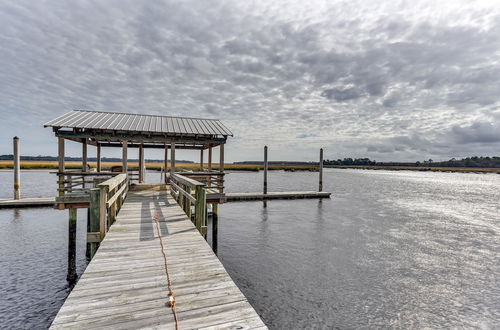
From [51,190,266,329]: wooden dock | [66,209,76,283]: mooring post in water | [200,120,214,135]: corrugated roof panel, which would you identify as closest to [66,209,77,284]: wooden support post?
[66,209,76,283]: mooring post in water

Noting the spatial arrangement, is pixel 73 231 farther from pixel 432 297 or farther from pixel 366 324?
pixel 432 297

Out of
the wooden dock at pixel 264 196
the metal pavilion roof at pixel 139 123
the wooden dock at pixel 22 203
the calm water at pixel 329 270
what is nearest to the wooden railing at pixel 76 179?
the metal pavilion roof at pixel 139 123

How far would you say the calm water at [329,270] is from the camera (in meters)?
7.11

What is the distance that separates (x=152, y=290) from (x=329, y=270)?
26.8 feet

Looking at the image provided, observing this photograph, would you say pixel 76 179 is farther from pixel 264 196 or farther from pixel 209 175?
pixel 264 196

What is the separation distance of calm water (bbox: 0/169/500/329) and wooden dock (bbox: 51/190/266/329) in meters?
3.36

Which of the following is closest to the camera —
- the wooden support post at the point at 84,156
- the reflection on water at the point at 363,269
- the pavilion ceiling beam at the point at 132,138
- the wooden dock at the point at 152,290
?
the wooden dock at the point at 152,290

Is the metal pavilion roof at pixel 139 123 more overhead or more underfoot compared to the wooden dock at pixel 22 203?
more overhead

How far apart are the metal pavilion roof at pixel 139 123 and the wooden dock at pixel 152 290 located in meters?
7.29

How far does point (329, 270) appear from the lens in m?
10.1

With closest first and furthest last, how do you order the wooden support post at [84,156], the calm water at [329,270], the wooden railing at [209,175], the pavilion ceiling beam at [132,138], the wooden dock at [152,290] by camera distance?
Answer: 1. the wooden dock at [152,290]
2. the calm water at [329,270]
3. the pavilion ceiling beam at [132,138]
4. the wooden railing at [209,175]
5. the wooden support post at [84,156]

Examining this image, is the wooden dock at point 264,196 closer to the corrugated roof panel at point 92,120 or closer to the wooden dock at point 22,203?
the corrugated roof panel at point 92,120

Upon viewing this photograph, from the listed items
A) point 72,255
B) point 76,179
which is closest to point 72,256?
point 72,255

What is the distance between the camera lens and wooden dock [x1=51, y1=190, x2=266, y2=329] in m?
3.09
